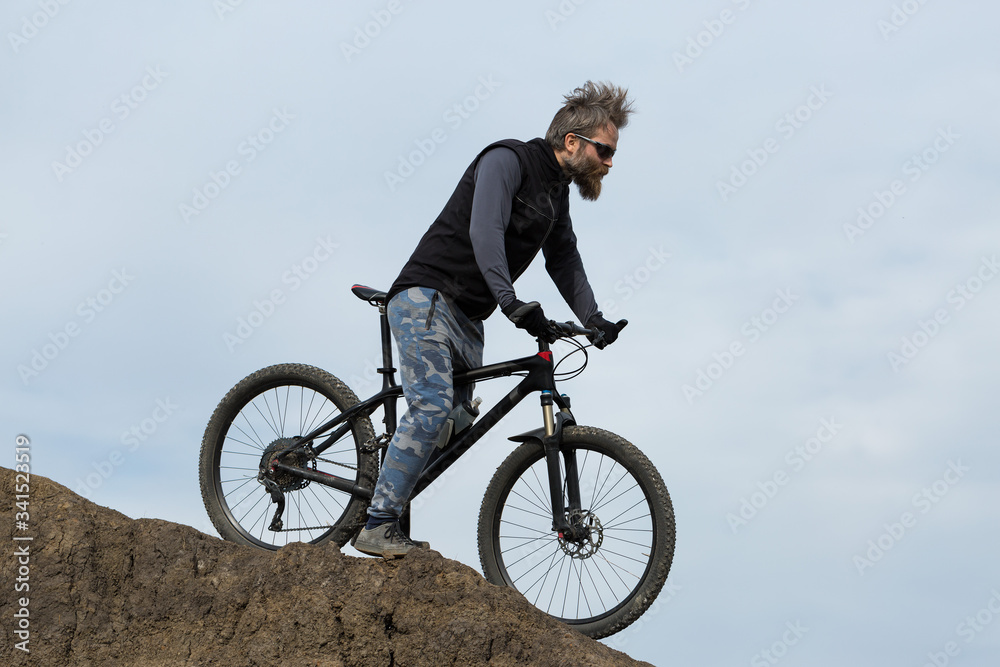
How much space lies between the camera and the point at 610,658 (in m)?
4.55

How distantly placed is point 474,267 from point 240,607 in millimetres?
2152

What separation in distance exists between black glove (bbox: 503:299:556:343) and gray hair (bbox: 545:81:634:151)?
3.45 feet

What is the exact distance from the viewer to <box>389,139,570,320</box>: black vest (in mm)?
5375

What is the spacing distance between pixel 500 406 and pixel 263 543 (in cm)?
190

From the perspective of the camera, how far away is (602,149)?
5422mm

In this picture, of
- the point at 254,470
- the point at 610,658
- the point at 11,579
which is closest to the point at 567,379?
the point at 610,658

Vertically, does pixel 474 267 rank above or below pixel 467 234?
below

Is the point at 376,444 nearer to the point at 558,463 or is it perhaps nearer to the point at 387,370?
the point at 387,370

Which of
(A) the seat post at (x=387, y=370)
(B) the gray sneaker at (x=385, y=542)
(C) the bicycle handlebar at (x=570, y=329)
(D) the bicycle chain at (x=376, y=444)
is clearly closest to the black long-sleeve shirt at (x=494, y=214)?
(C) the bicycle handlebar at (x=570, y=329)

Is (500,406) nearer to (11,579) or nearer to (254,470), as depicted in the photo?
(254,470)

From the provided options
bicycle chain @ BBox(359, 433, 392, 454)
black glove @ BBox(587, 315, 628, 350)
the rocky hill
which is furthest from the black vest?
the rocky hill

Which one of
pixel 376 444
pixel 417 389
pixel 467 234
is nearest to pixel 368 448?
pixel 376 444

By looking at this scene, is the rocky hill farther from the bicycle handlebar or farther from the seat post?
the bicycle handlebar

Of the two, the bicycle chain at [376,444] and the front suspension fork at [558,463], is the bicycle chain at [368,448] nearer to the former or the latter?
the bicycle chain at [376,444]
